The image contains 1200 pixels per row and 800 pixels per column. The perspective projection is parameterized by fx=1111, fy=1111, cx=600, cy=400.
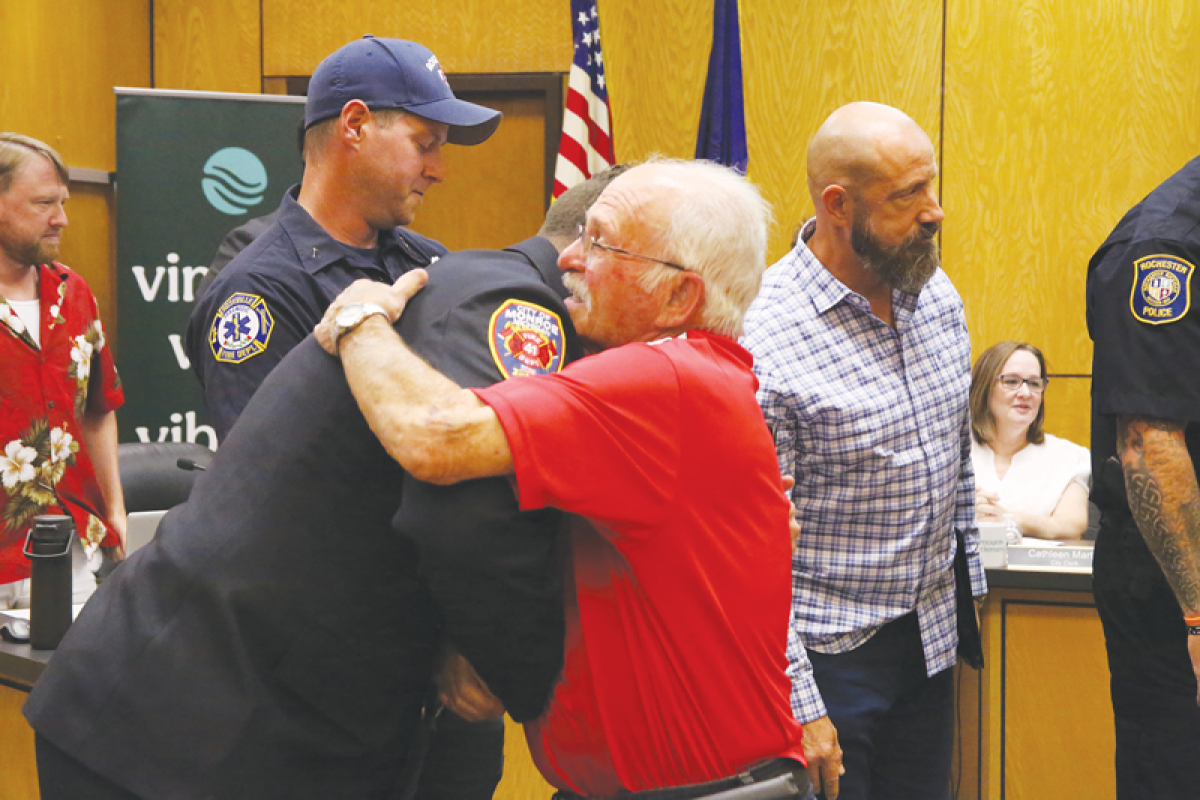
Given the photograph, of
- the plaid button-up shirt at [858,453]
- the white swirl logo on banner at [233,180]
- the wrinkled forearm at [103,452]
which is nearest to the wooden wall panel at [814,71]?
the white swirl logo on banner at [233,180]

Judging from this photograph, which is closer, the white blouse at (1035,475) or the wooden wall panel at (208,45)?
the white blouse at (1035,475)

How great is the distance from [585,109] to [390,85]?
2579 millimetres

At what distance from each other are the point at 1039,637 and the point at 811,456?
1.57m

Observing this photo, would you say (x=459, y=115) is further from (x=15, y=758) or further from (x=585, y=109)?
(x=585, y=109)

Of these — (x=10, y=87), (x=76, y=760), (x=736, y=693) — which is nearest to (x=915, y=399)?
(x=736, y=693)

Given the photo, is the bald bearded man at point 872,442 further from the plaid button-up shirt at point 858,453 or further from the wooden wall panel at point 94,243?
the wooden wall panel at point 94,243

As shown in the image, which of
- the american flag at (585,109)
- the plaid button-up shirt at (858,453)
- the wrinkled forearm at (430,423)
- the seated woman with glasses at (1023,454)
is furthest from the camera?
the american flag at (585,109)

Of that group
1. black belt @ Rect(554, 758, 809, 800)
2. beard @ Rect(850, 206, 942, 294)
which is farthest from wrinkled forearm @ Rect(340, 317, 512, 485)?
beard @ Rect(850, 206, 942, 294)

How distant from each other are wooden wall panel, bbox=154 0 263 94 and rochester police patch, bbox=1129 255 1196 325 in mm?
4473

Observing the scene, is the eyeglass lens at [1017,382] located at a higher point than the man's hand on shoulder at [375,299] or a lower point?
lower

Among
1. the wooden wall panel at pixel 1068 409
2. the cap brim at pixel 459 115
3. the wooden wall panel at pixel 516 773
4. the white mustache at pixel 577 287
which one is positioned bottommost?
the wooden wall panel at pixel 516 773

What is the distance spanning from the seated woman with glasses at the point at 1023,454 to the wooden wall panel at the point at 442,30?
2.45m

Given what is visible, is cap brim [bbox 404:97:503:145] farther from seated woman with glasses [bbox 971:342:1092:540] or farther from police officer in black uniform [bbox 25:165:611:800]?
seated woman with glasses [bbox 971:342:1092:540]

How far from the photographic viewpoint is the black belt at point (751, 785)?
1.21m
